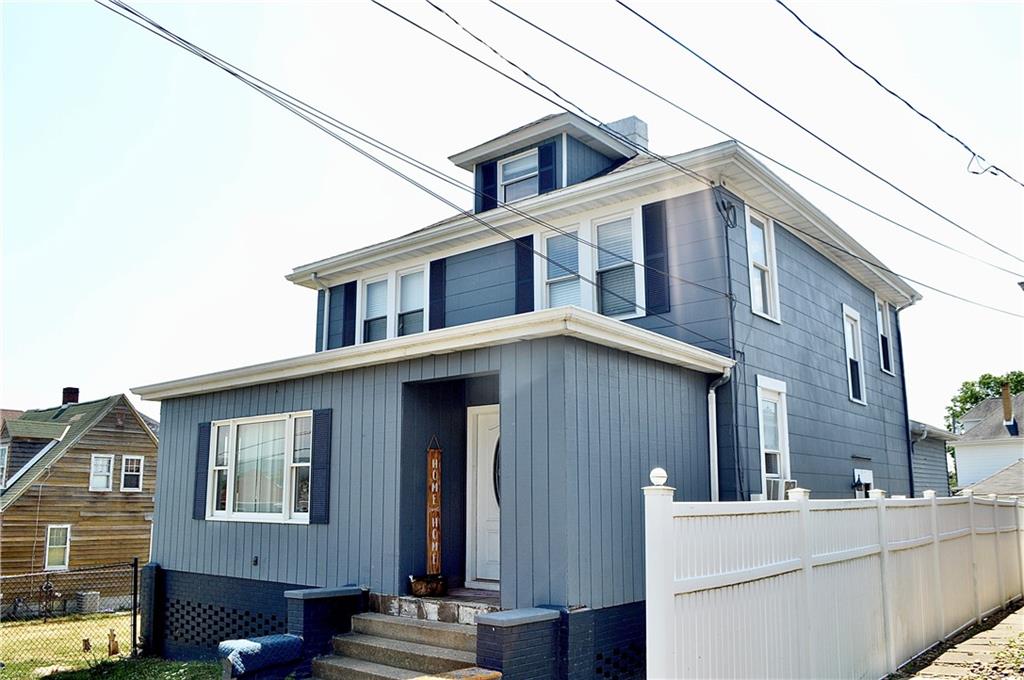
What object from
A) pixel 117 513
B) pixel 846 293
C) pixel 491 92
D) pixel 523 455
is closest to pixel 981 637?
pixel 846 293

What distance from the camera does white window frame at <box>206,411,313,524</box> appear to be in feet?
30.5

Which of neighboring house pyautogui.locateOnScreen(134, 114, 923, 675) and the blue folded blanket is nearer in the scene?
the blue folded blanket

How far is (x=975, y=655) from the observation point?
8.61 meters

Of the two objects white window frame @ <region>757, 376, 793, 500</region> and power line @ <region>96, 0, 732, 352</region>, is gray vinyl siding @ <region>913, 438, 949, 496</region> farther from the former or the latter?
power line @ <region>96, 0, 732, 352</region>

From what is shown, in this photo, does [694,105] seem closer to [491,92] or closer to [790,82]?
[790,82]

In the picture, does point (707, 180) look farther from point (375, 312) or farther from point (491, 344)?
point (375, 312)

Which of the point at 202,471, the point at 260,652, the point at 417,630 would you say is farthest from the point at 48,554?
the point at 417,630

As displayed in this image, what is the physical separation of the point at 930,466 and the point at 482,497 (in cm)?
1330

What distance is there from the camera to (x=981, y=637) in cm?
973

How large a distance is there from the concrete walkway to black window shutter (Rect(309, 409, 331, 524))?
611 cm

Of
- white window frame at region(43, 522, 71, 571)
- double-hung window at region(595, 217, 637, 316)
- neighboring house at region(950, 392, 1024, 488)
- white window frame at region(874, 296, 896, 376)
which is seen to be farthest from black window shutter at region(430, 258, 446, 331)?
neighboring house at region(950, 392, 1024, 488)

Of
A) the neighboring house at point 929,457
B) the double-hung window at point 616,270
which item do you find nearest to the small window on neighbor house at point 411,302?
the double-hung window at point 616,270

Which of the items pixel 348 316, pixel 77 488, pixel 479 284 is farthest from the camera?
pixel 77 488

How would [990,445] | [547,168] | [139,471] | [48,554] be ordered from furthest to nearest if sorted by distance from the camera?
[990,445] → [139,471] → [48,554] → [547,168]
